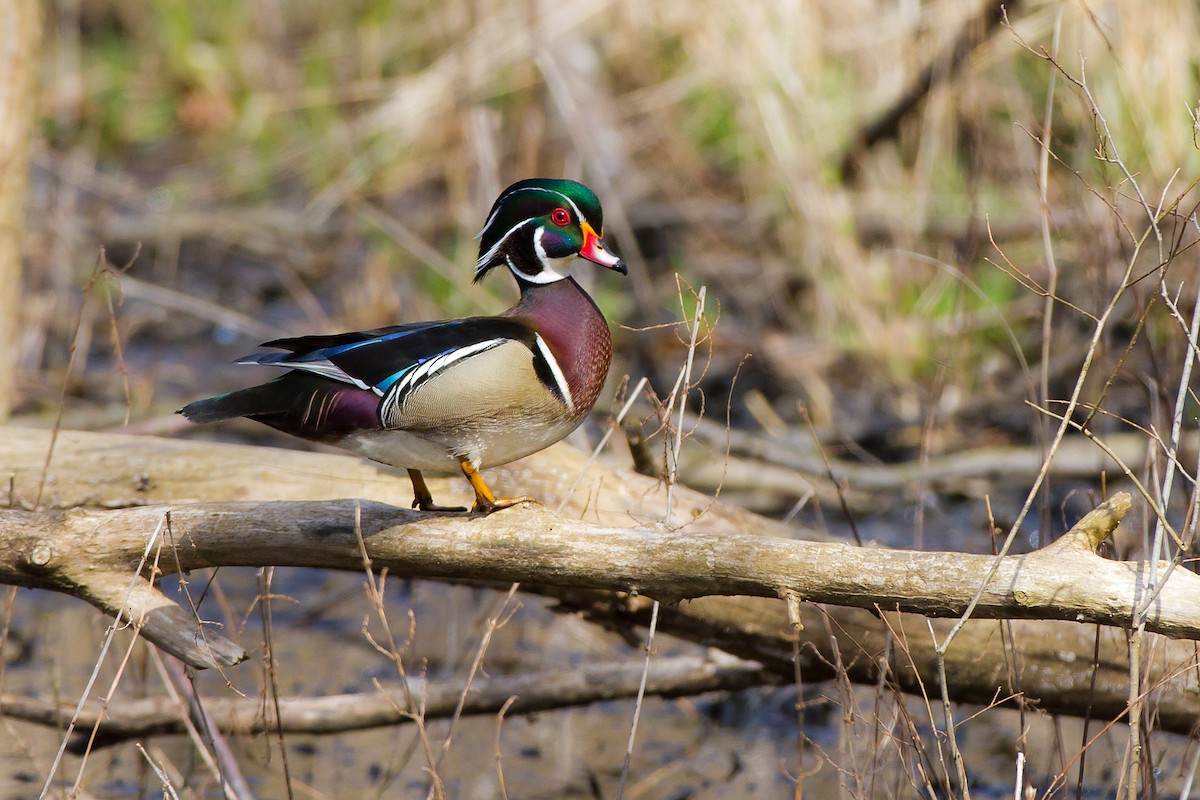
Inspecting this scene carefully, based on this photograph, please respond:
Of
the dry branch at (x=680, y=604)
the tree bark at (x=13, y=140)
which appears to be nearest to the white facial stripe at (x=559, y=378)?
the dry branch at (x=680, y=604)

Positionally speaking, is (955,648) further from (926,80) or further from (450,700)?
(926,80)

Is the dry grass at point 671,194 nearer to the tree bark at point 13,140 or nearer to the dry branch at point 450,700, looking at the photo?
the dry branch at point 450,700

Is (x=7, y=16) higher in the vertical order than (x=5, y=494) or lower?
higher

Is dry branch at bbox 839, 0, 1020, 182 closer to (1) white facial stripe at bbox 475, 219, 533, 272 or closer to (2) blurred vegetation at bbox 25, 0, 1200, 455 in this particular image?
(2) blurred vegetation at bbox 25, 0, 1200, 455

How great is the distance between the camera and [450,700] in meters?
3.51

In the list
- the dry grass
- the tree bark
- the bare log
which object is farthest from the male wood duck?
the tree bark

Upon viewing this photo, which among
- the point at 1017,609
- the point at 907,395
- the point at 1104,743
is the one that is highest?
the point at 907,395

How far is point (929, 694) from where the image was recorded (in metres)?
3.43

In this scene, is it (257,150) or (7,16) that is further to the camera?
(257,150)

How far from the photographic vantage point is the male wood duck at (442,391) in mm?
2549

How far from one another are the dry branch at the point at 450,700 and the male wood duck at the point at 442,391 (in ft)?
3.47

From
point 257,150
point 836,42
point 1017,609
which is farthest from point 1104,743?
point 257,150

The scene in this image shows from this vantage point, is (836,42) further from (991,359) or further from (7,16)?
(7,16)

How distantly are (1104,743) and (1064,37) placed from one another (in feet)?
10.3
